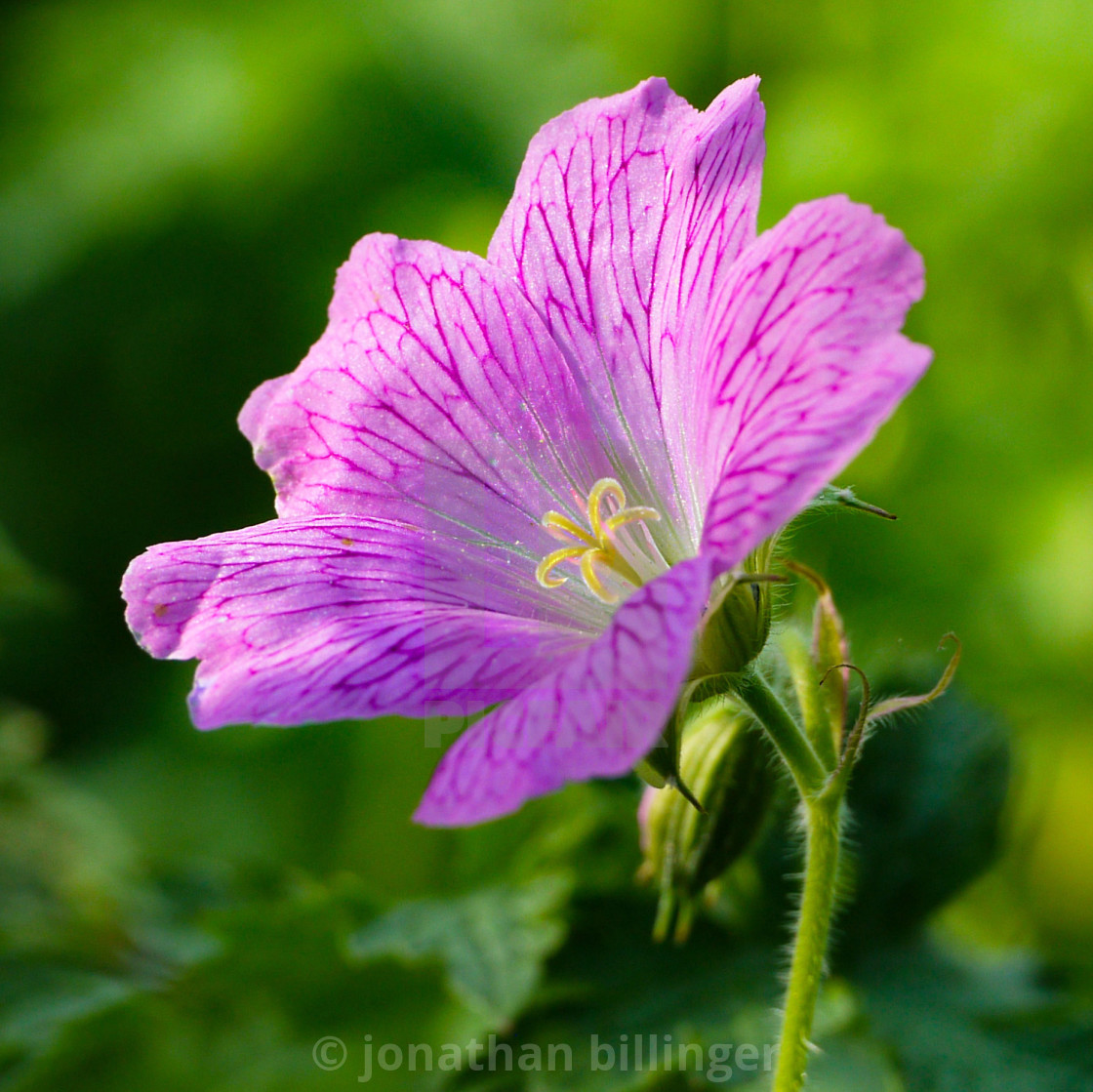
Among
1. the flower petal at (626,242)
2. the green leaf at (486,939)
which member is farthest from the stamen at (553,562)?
the green leaf at (486,939)

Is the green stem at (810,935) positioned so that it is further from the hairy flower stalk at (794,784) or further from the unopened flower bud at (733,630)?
the unopened flower bud at (733,630)

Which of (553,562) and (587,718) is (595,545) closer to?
(553,562)

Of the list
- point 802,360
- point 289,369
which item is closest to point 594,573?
point 802,360

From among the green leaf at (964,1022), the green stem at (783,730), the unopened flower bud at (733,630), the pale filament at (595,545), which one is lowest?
the green leaf at (964,1022)

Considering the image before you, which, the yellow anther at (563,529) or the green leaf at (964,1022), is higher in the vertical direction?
the yellow anther at (563,529)

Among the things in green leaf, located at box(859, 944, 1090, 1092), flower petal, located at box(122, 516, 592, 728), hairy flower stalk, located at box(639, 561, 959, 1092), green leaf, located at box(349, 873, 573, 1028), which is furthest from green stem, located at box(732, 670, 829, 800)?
green leaf, located at box(859, 944, 1090, 1092)

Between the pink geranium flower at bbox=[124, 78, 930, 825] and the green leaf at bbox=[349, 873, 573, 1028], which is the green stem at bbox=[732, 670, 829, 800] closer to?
the pink geranium flower at bbox=[124, 78, 930, 825]

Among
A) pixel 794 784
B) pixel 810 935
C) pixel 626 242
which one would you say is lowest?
pixel 810 935
